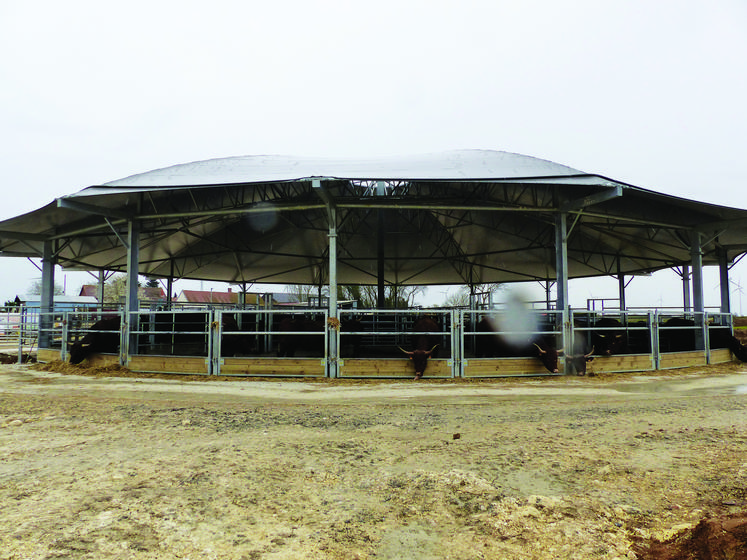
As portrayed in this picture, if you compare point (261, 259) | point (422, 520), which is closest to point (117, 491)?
point (422, 520)

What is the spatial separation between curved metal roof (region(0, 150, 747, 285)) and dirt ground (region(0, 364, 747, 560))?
211 inches

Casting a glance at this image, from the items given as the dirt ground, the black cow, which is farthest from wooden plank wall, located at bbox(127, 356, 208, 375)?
the dirt ground

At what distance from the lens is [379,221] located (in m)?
15.5

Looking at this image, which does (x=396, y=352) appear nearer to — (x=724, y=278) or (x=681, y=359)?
(x=681, y=359)

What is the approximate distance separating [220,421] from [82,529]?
303 cm

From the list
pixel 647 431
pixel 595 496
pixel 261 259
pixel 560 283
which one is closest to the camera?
pixel 595 496

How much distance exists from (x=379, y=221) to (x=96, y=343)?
9344 mm

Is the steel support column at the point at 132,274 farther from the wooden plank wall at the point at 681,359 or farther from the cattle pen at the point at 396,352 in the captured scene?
the wooden plank wall at the point at 681,359

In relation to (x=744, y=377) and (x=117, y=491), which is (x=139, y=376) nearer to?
(x=117, y=491)

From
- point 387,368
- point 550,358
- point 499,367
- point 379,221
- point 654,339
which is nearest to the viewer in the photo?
point 387,368

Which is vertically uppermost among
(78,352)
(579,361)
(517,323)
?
A: (517,323)

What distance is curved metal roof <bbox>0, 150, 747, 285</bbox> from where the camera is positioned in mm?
10875

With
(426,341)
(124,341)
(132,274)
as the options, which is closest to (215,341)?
(124,341)

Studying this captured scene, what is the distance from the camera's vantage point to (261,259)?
808 inches
